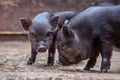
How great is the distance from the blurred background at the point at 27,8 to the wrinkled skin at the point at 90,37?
704cm

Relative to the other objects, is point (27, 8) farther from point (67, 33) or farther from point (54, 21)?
point (67, 33)

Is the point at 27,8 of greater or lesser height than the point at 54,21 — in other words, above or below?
below

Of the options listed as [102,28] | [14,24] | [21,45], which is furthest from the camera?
[14,24]

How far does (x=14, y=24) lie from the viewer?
13086mm

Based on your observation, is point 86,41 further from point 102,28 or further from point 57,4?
point 57,4

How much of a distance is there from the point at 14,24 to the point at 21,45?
59.7 inches

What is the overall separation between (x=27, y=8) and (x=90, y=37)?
24.8 ft

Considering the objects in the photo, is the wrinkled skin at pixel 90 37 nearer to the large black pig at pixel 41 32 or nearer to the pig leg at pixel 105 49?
the pig leg at pixel 105 49

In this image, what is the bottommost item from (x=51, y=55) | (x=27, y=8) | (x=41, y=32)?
(x=27, y=8)

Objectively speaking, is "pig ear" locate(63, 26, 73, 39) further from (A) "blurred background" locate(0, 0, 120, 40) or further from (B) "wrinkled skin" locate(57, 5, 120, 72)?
(A) "blurred background" locate(0, 0, 120, 40)

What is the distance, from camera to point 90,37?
5.95m

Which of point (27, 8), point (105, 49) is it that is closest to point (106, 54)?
point (105, 49)

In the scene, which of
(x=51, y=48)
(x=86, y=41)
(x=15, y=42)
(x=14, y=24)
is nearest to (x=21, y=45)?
(x=15, y=42)

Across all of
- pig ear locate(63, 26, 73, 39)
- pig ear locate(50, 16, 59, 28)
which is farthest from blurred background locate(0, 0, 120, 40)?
pig ear locate(63, 26, 73, 39)
